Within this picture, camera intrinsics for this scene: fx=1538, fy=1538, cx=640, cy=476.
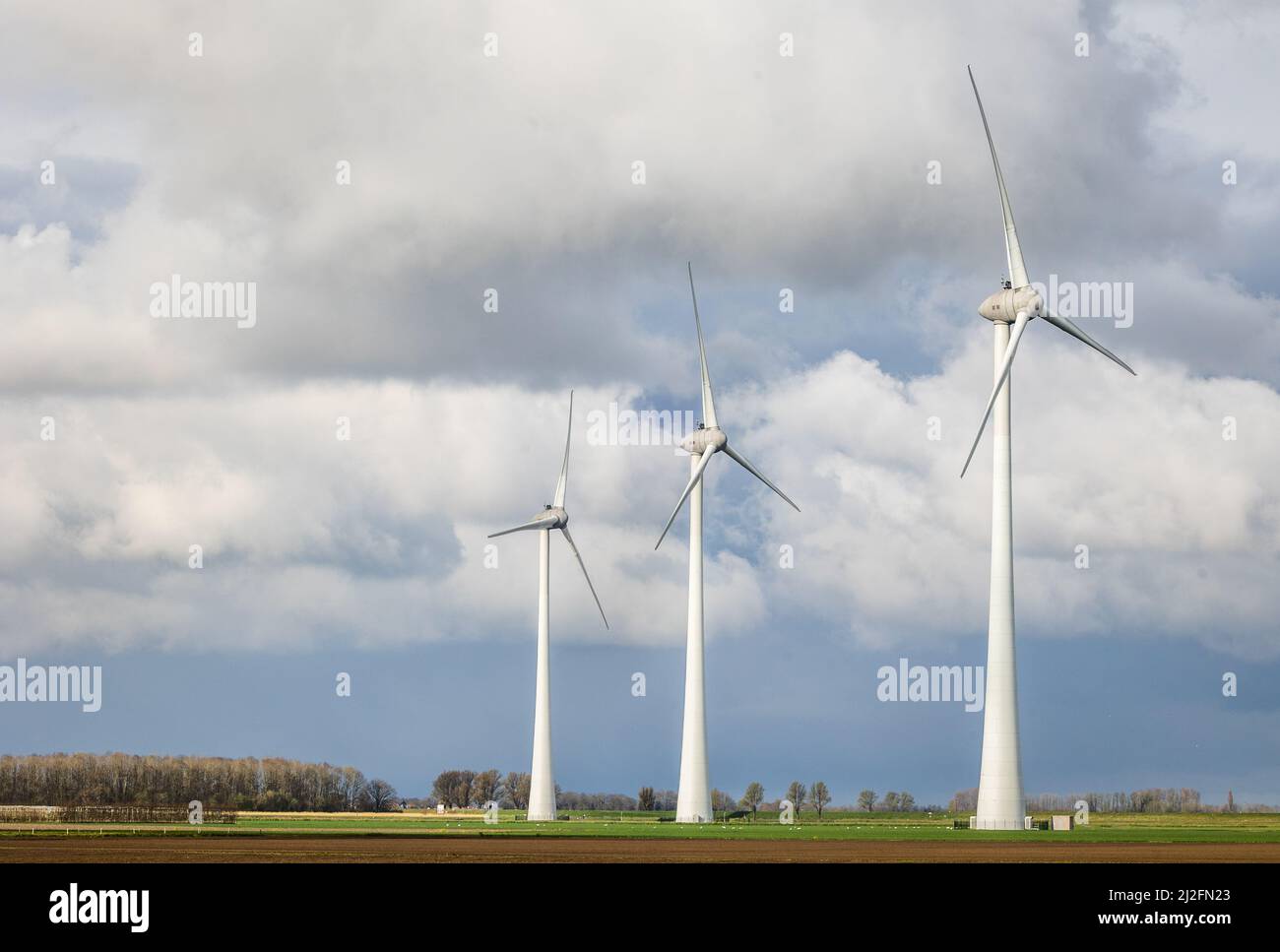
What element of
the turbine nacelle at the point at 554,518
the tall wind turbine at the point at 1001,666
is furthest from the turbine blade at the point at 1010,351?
the turbine nacelle at the point at 554,518

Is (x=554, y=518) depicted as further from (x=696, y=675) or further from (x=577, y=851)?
(x=577, y=851)

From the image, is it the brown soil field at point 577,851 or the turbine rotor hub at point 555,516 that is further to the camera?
the turbine rotor hub at point 555,516

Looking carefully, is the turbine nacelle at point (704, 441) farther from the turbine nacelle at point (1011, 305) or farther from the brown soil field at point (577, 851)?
the brown soil field at point (577, 851)

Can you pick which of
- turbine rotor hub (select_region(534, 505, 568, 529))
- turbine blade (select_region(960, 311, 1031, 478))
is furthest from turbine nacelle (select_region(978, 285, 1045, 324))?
turbine rotor hub (select_region(534, 505, 568, 529))

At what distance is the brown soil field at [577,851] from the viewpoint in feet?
232

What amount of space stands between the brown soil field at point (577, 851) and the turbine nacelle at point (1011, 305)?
41.9 m

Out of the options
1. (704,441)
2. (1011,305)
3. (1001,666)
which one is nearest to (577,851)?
(1001,666)

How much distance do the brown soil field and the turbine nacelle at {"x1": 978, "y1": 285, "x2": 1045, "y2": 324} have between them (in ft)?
138

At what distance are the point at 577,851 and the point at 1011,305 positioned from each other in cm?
6069
